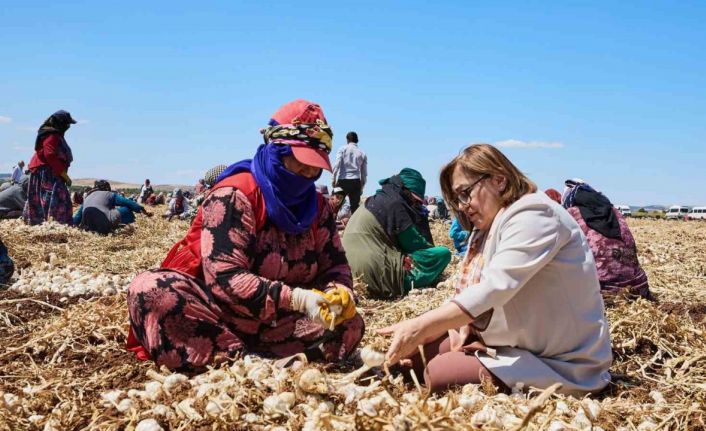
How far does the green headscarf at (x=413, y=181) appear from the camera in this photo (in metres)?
5.77

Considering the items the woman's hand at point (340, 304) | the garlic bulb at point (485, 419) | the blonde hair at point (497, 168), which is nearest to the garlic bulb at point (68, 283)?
the woman's hand at point (340, 304)

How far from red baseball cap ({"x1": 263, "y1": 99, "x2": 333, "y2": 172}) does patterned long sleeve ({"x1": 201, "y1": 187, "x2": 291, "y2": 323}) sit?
316mm

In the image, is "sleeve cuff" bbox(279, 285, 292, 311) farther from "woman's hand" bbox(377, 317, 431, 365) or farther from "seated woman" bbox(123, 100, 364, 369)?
"woman's hand" bbox(377, 317, 431, 365)

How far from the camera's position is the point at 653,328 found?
3633 mm

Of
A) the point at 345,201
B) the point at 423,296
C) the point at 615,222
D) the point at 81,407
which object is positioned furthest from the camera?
the point at 345,201

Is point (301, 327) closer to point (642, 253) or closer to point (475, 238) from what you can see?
point (475, 238)

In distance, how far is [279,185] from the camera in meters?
2.99

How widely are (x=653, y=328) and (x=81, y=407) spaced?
2.92 metres

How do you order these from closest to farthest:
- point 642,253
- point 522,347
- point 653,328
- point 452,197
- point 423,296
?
point 522,347
point 452,197
point 653,328
point 423,296
point 642,253

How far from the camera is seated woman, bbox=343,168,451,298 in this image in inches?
220

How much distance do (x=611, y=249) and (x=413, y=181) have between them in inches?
71.2

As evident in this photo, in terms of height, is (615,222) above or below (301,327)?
above

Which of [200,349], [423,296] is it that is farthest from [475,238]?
[423,296]

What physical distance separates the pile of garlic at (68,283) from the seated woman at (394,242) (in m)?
1.96
